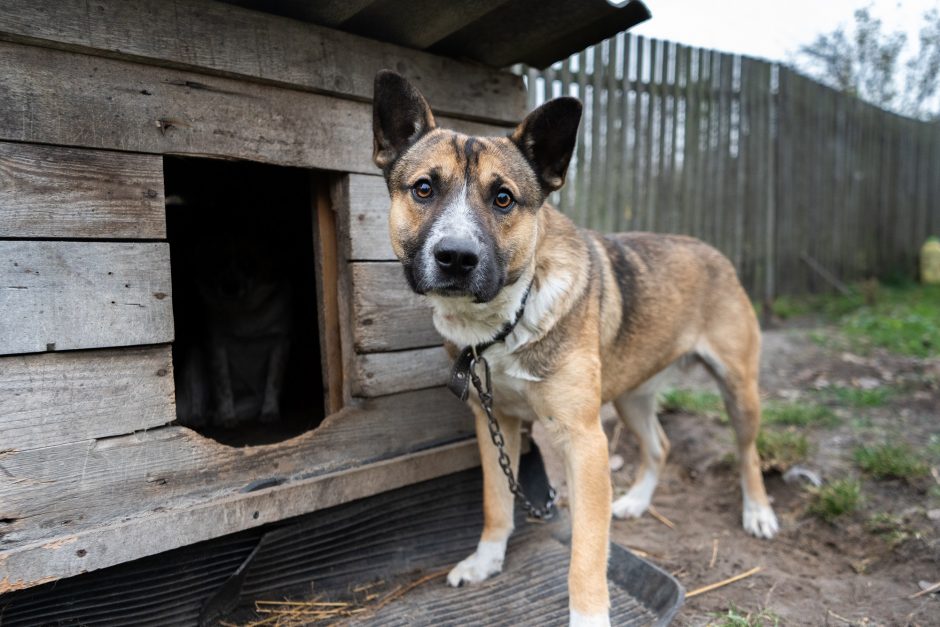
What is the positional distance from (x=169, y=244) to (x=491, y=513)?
1.89 meters

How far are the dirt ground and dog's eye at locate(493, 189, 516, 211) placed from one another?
1892 mm

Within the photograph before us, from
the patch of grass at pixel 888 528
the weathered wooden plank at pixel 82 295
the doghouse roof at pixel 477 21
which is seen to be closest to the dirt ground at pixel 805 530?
the patch of grass at pixel 888 528

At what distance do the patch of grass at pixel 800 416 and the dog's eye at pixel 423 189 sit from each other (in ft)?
11.5

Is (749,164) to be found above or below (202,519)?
above

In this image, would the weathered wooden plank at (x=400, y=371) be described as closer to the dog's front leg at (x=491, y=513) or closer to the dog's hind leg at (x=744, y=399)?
the dog's front leg at (x=491, y=513)

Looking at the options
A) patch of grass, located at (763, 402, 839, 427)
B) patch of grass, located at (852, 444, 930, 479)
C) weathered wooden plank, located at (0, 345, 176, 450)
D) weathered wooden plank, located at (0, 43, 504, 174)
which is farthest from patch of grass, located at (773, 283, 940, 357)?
weathered wooden plank, located at (0, 345, 176, 450)

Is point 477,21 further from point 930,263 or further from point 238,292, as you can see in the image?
point 930,263

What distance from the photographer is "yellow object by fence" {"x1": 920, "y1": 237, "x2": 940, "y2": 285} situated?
11.0 m

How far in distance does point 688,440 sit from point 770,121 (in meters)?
5.38

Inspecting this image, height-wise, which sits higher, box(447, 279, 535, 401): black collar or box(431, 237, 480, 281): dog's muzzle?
box(431, 237, 480, 281): dog's muzzle

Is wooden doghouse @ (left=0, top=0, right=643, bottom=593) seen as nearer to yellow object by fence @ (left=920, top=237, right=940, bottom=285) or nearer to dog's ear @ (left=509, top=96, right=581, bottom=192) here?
dog's ear @ (left=509, top=96, right=581, bottom=192)

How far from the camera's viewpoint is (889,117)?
10.2 metres

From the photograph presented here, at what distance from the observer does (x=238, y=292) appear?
4.09 metres

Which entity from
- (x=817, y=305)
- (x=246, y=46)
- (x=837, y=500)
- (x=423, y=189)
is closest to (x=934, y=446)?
(x=837, y=500)
